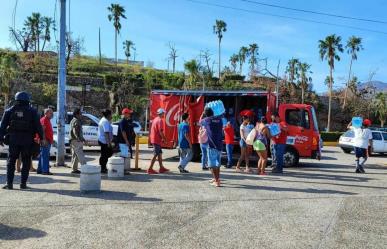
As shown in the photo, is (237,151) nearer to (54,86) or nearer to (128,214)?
(128,214)

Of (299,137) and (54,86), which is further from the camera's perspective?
(54,86)

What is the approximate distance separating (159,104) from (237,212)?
34.3 feet

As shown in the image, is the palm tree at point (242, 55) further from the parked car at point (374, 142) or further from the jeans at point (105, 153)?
the jeans at point (105, 153)

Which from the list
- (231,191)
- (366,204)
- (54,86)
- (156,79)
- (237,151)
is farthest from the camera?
(156,79)

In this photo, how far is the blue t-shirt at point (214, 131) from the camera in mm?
10102

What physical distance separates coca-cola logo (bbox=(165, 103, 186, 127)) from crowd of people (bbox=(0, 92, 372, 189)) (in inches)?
105

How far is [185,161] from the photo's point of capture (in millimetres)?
12938

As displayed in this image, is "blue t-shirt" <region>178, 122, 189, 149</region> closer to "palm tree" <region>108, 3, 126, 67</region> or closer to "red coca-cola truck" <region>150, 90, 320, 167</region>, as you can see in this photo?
"red coca-cola truck" <region>150, 90, 320, 167</region>

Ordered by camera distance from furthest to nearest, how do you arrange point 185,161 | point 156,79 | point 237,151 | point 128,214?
point 156,79
point 237,151
point 185,161
point 128,214

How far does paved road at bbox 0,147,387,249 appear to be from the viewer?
19.5 ft

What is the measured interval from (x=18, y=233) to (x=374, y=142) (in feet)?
75.3

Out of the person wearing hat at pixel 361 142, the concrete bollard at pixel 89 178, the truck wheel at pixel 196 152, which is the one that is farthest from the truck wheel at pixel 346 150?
the concrete bollard at pixel 89 178

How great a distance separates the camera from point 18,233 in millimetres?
6082

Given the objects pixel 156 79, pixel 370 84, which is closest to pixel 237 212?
pixel 156 79
